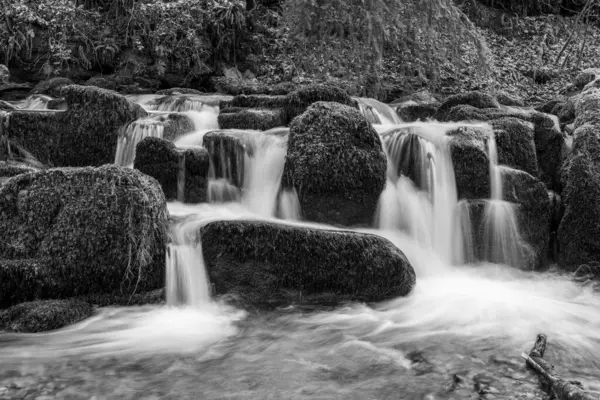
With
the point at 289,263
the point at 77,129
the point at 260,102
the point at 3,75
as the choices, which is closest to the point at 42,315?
the point at 289,263

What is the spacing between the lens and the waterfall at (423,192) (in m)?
7.02

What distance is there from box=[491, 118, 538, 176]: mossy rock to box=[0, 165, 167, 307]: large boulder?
529 centimetres

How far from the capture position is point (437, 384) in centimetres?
359

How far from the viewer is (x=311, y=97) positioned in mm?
9070

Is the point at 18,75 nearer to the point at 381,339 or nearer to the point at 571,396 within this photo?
the point at 381,339

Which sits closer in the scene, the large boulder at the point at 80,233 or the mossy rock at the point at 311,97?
the large boulder at the point at 80,233

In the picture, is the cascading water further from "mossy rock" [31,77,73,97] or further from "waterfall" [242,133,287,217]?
"mossy rock" [31,77,73,97]

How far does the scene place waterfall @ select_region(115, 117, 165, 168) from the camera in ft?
27.5

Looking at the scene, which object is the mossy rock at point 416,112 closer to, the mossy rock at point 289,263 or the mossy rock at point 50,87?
the mossy rock at point 289,263

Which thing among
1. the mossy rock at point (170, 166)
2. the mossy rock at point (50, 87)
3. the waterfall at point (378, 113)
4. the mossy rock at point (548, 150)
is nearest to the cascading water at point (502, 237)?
the mossy rock at point (548, 150)

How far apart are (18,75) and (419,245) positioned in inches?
555

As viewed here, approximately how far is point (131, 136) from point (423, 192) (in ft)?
15.5

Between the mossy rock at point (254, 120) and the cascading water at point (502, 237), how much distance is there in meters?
3.77

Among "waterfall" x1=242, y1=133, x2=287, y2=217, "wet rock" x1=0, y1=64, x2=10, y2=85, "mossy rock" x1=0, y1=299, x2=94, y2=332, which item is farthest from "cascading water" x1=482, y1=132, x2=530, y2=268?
"wet rock" x1=0, y1=64, x2=10, y2=85
